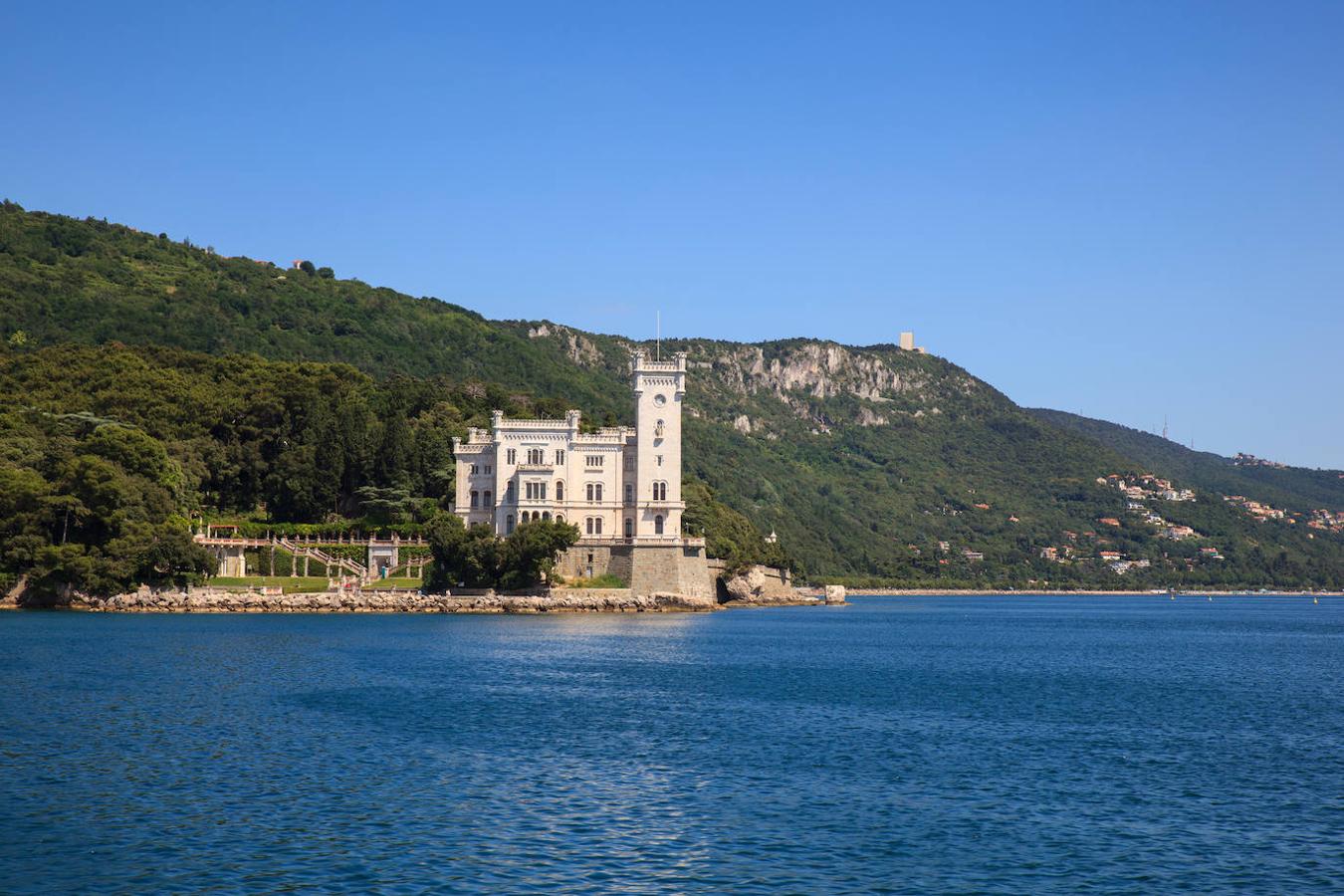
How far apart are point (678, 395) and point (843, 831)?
61766 mm

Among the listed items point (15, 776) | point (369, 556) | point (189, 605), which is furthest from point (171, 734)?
point (369, 556)

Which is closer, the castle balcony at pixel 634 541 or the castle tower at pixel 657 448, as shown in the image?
the castle balcony at pixel 634 541

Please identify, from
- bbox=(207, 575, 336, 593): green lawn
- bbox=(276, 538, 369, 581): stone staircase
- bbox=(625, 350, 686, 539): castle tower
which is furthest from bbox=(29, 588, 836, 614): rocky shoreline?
bbox=(625, 350, 686, 539): castle tower

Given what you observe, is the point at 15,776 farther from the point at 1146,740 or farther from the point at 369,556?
the point at 369,556

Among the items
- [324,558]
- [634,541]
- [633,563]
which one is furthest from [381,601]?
[634,541]

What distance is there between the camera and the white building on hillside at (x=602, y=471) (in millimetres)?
80812

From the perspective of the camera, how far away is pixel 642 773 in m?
25.8

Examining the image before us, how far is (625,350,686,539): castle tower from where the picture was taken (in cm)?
8056

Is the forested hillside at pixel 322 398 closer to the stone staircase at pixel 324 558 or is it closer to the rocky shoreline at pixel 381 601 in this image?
the rocky shoreline at pixel 381 601

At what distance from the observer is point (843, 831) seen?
2088 centimetres

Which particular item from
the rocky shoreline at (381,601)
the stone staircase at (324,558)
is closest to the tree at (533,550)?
the rocky shoreline at (381,601)

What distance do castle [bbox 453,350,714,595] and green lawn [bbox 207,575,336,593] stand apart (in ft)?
35.7

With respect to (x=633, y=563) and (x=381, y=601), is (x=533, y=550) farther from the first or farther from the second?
(x=381, y=601)

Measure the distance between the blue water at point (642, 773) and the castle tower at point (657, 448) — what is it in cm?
2964
